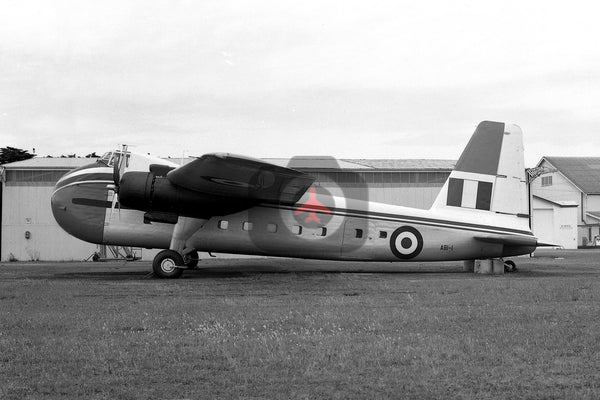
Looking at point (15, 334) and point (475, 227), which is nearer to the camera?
point (15, 334)

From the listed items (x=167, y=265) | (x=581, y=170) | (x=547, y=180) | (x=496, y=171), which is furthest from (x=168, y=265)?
(x=581, y=170)

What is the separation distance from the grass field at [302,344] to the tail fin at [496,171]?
19.4ft

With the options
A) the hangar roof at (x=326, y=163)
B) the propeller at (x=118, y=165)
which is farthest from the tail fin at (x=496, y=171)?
Result: the hangar roof at (x=326, y=163)

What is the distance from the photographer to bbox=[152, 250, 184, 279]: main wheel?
16266 mm

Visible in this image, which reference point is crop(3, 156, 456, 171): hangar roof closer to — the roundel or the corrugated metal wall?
the corrugated metal wall

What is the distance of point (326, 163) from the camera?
36.2 m

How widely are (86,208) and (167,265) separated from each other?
9.77 ft

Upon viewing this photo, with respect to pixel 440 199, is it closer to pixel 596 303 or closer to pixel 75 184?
pixel 596 303

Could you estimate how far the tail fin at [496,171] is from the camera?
18.0 metres

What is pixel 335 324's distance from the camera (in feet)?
27.2

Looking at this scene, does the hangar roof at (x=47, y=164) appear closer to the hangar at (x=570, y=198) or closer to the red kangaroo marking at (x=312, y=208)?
the red kangaroo marking at (x=312, y=208)

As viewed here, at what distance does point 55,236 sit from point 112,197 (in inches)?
676

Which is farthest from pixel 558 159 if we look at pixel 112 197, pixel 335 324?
pixel 335 324

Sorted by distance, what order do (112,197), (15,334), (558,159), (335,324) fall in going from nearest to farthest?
(15,334) < (335,324) < (112,197) < (558,159)
